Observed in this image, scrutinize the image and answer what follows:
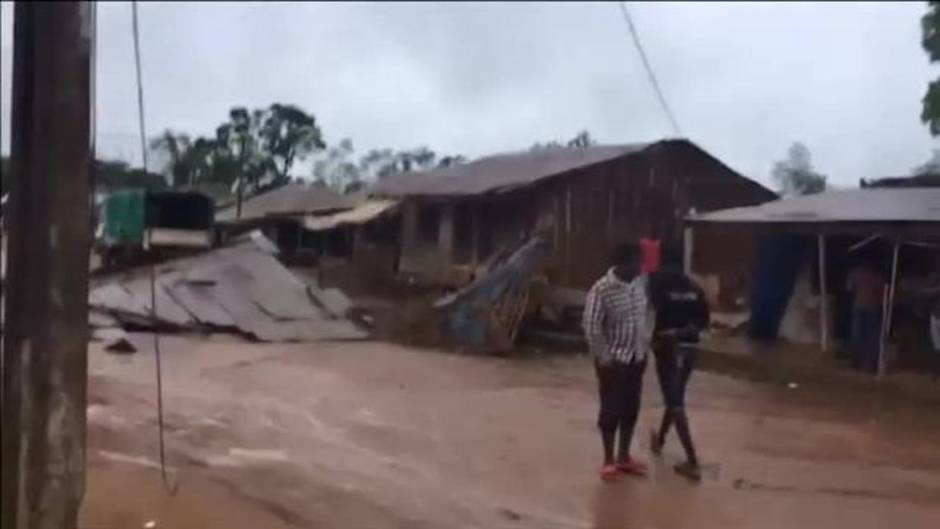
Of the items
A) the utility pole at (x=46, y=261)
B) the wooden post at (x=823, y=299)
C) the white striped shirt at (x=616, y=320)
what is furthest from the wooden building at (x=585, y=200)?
the utility pole at (x=46, y=261)

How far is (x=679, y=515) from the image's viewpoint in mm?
9445

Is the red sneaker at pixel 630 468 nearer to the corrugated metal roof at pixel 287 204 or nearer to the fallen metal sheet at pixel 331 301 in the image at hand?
the fallen metal sheet at pixel 331 301

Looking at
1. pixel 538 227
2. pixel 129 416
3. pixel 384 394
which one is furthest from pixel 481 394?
pixel 538 227

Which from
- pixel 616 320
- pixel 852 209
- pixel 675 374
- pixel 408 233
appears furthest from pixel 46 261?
pixel 408 233

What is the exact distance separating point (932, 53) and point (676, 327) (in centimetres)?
1885

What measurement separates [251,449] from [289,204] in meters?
29.9

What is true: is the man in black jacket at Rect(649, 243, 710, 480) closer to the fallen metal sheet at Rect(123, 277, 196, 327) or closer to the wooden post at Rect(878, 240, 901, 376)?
the wooden post at Rect(878, 240, 901, 376)

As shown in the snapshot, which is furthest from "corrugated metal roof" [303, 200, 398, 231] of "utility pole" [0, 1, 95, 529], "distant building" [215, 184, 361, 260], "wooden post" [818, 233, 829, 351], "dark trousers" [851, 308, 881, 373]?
"utility pole" [0, 1, 95, 529]

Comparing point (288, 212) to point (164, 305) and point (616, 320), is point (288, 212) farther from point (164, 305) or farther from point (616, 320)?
point (616, 320)

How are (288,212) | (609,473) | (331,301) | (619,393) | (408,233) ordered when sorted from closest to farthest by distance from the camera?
(619,393) < (609,473) < (331,301) < (408,233) < (288,212)

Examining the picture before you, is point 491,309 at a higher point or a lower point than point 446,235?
lower

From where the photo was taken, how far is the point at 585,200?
1304 inches

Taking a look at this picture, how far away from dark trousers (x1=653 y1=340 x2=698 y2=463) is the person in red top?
7.48 metres

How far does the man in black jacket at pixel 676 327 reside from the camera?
10.5m
